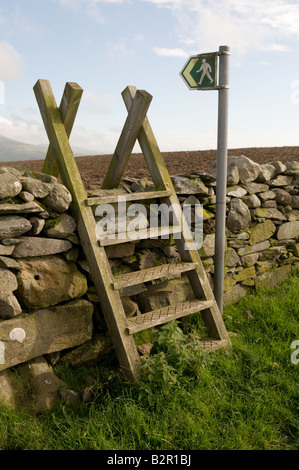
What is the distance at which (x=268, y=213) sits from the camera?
5.24 m

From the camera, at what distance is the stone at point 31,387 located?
2.88 meters

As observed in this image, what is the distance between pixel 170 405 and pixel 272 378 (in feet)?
3.09

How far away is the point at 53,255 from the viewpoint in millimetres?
3240

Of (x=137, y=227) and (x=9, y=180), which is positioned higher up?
(x=9, y=180)

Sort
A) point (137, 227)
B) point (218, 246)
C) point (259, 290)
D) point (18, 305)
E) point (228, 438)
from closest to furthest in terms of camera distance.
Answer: point (228, 438) → point (18, 305) → point (137, 227) → point (218, 246) → point (259, 290)

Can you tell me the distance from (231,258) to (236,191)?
788mm

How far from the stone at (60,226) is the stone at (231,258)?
6.85 feet

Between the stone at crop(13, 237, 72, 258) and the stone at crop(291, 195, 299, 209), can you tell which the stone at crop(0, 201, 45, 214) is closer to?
the stone at crop(13, 237, 72, 258)

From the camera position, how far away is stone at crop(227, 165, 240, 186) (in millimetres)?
4614

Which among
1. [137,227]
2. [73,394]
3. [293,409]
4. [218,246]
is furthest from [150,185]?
[293,409]

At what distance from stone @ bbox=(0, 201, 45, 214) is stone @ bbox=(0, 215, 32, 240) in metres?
0.05

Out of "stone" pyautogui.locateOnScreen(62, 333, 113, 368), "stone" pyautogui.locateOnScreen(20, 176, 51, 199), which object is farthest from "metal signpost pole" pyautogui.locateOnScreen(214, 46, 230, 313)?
"stone" pyautogui.locateOnScreen(20, 176, 51, 199)

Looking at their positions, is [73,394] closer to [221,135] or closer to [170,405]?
[170,405]

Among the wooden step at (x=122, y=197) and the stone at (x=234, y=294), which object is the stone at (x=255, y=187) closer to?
the stone at (x=234, y=294)
